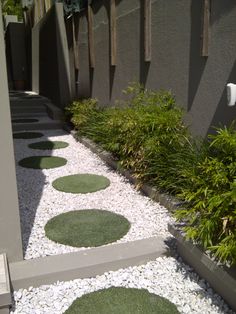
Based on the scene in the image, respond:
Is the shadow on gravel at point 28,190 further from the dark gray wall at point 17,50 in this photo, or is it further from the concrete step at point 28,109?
the dark gray wall at point 17,50

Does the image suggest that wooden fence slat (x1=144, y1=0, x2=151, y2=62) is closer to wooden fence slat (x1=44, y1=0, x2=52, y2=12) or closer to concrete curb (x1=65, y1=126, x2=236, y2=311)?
concrete curb (x1=65, y1=126, x2=236, y2=311)

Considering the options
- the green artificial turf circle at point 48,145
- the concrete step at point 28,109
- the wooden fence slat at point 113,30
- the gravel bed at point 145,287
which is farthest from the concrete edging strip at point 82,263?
the concrete step at point 28,109

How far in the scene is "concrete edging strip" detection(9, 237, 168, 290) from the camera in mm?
2326

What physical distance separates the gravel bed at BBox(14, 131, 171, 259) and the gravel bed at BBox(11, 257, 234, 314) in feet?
1.26

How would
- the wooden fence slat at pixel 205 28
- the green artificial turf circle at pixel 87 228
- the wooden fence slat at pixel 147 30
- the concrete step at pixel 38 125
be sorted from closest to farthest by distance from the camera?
the green artificial turf circle at pixel 87 228 < the wooden fence slat at pixel 205 28 < the wooden fence slat at pixel 147 30 < the concrete step at pixel 38 125

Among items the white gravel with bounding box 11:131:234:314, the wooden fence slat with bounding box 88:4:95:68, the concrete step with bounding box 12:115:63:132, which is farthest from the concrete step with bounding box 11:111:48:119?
the white gravel with bounding box 11:131:234:314

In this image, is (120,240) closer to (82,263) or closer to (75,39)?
(82,263)

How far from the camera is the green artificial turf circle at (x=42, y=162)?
5.12 metres

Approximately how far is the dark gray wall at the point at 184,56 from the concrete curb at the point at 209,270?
5.10 feet

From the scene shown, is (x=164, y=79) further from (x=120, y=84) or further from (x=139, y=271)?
(x=139, y=271)

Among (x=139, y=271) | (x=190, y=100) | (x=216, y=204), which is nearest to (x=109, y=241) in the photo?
(x=139, y=271)

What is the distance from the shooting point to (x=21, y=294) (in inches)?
88.7

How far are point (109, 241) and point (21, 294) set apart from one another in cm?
85

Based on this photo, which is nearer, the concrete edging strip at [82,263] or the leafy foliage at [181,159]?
the leafy foliage at [181,159]
